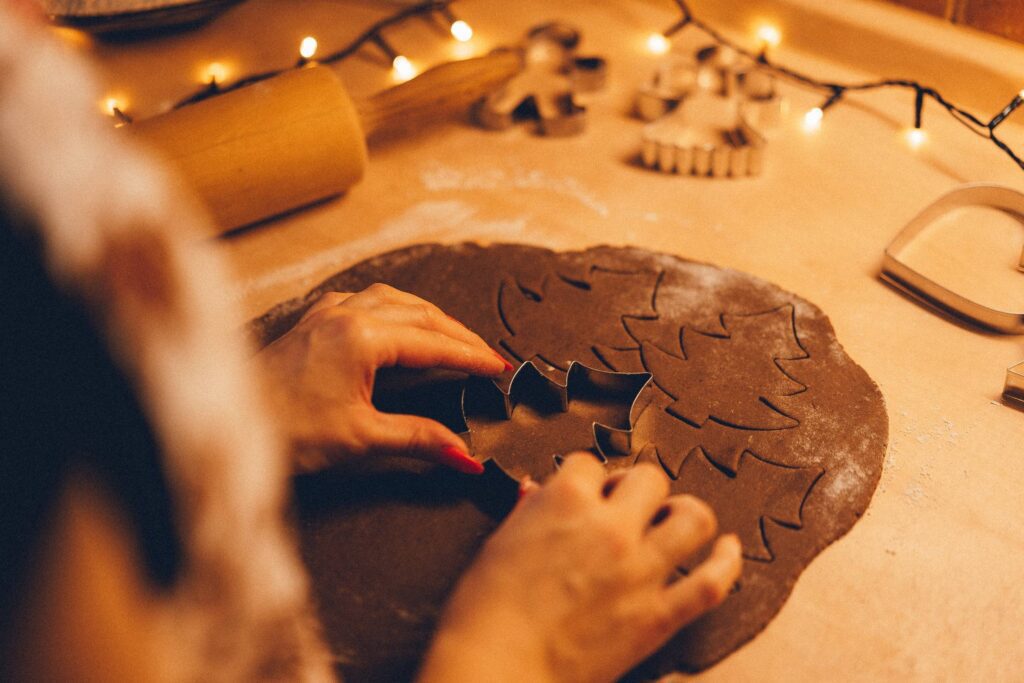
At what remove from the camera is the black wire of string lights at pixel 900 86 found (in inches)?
41.1

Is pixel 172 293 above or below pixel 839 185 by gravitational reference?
above

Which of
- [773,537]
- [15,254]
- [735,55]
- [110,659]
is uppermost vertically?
[15,254]

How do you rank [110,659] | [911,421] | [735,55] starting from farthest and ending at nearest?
1. [735,55]
2. [911,421]
3. [110,659]

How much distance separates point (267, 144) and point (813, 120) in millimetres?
738

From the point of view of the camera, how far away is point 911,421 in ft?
2.56

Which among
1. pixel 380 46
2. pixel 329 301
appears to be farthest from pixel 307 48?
pixel 329 301

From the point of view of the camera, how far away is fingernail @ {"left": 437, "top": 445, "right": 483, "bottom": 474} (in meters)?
0.69

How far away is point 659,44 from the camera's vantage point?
1393 mm

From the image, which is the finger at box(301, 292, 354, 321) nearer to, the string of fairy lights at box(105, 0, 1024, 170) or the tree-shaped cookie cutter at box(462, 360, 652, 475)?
the tree-shaped cookie cutter at box(462, 360, 652, 475)

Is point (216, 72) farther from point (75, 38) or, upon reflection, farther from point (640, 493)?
point (640, 493)

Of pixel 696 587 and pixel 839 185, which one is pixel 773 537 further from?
pixel 839 185

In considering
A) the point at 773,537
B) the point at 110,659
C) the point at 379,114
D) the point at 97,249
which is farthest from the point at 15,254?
the point at 379,114

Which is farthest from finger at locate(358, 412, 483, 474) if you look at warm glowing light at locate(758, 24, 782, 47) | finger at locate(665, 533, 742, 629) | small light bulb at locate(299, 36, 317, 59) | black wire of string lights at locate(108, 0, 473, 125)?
warm glowing light at locate(758, 24, 782, 47)

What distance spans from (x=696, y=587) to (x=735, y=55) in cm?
Result: 98
